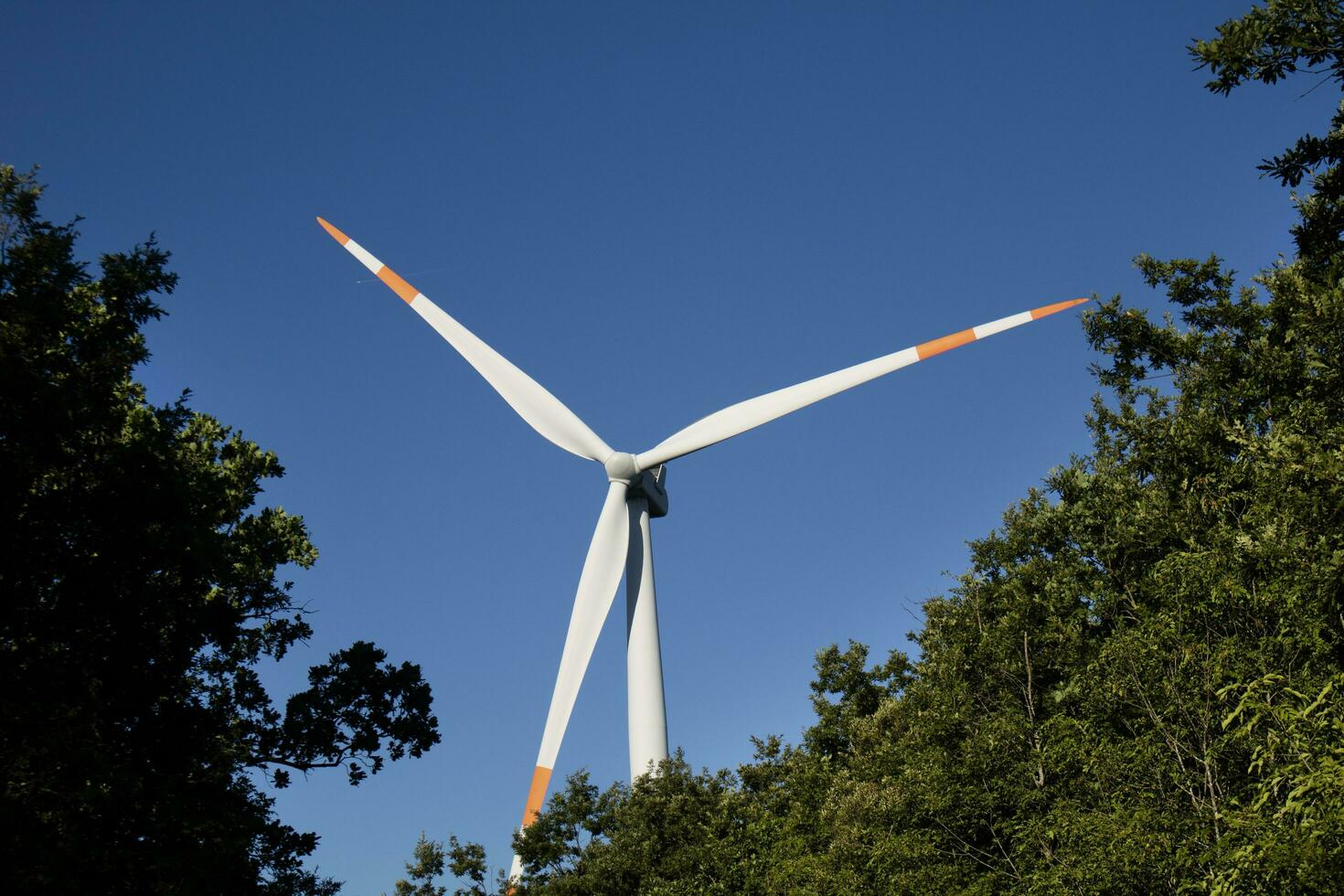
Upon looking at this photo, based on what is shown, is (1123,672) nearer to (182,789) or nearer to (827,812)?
(827,812)

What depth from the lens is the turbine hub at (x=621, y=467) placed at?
43.4m

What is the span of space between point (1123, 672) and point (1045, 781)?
539 centimetres

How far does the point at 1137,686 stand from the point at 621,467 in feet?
75.0

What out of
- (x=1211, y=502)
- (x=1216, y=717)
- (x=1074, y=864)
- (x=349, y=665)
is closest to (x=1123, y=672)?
(x=1216, y=717)

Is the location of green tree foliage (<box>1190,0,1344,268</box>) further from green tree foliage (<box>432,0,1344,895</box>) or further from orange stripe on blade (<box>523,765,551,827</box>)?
orange stripe on blade (<box>523,765,551,827</box>)

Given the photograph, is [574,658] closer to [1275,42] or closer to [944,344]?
→ [944,344]

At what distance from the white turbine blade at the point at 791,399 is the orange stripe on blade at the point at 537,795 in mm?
Answer: 11803

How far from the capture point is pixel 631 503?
44562 mm

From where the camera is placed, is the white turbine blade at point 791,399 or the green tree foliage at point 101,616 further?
the white turbine blade at point 791,399

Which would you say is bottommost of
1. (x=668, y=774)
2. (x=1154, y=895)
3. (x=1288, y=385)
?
(x=1154, y=895)

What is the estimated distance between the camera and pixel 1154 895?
861 inches

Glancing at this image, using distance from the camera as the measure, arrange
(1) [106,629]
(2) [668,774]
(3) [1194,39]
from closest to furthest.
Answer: (3) [1194,39] → (1) [106,629] → (2) [668,774]

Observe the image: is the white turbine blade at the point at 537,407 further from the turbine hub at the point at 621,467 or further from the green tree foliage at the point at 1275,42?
the green tree foliage at the point at 1275,42

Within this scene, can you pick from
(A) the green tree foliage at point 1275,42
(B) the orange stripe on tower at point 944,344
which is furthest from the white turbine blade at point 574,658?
(A) the green tree foliage at point 1275,42
